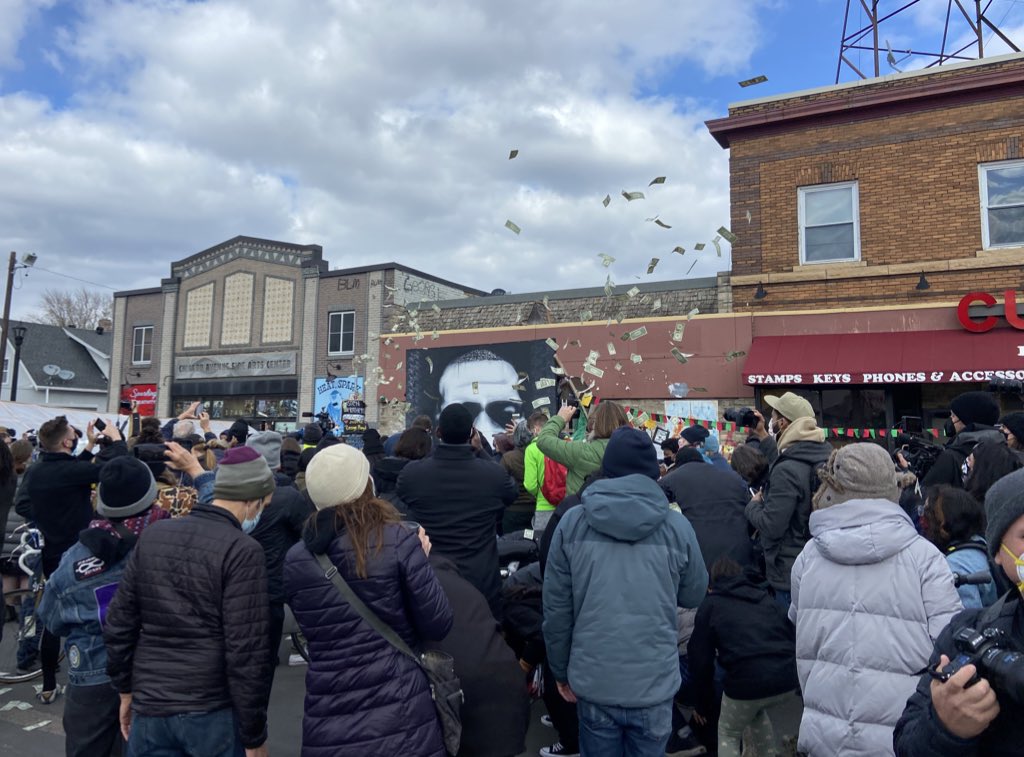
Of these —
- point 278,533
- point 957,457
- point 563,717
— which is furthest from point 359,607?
point 957,457

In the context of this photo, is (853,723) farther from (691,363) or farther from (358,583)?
(691,363)

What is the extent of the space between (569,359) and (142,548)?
1361 cm

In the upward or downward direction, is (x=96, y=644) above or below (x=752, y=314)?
below

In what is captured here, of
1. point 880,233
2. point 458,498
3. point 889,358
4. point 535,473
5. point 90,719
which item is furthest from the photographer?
point 880,233

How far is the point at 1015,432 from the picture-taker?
4707mm

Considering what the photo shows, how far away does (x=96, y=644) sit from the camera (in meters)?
3.67

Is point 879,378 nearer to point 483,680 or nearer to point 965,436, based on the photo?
point 965,436

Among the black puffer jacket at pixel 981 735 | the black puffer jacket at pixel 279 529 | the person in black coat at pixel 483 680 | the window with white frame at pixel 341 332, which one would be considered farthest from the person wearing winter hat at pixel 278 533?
the window with white frame at pixel 341 332

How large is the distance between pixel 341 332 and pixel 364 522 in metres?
23.4

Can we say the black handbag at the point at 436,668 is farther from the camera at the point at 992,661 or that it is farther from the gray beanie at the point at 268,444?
the gray beanie at the point at 268,444

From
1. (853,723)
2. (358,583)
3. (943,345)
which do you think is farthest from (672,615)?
(943,345)

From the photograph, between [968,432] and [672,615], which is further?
[968,432]

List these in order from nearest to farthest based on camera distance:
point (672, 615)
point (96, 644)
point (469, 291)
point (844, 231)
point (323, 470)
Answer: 1. point (323, 470)
2. point (672, 615)
3. point (96, 644)
4. point (844, 231)
5. point (469, 291)

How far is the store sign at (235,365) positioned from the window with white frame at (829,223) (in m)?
18.6
